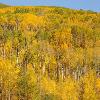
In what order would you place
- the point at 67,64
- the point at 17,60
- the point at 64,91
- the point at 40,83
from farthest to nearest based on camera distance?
the point at 67,64 → the point at 17,60 → the point at 40,83 → the point at 64,91

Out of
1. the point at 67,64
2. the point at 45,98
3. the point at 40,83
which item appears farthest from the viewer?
the point at 67,64

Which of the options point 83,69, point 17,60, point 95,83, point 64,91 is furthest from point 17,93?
point 83,69

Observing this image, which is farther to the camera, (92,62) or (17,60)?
(92,62)

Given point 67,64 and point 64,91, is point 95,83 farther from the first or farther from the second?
point 67,64

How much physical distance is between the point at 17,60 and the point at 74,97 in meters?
47.3

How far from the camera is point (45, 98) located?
108 m

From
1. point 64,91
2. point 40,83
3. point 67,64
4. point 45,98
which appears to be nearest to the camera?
point 45,98

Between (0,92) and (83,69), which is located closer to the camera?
(0,92)

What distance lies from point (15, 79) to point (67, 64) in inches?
2139

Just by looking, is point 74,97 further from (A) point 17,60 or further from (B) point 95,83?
(A) point 17,60

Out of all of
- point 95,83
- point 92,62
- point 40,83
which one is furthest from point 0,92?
point 92,62

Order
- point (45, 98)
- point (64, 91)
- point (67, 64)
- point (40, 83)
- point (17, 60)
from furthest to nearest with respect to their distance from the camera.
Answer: point (67, 64) → point (17, 60) → point (40, 83) → point (64, 91) → point (45, 98)

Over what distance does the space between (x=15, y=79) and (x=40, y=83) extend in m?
13.9

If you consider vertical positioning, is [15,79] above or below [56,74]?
above
